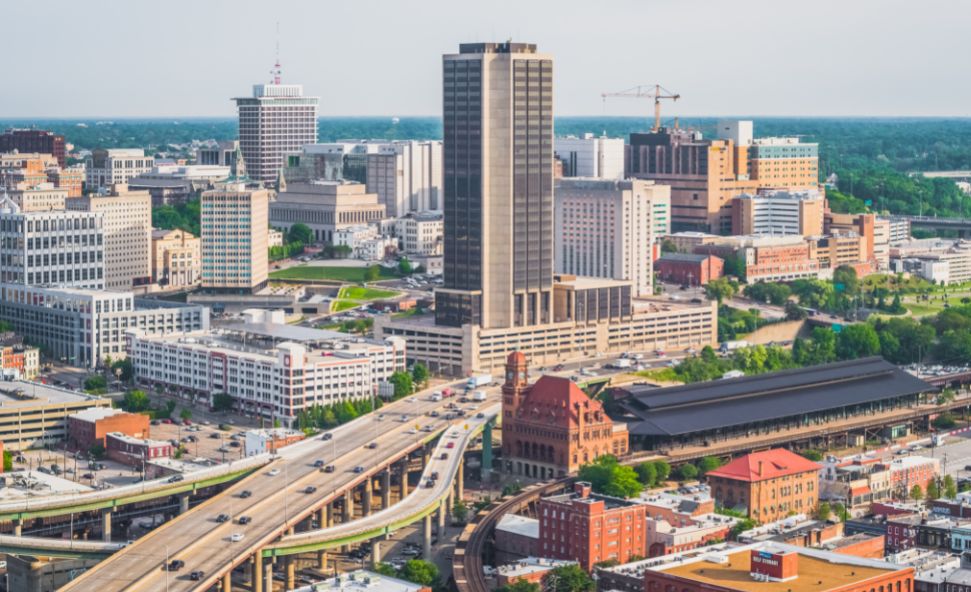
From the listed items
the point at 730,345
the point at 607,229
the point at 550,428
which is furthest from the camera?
the point at 607,229

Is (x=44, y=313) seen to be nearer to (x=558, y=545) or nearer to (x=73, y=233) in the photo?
(x=73, y=233)

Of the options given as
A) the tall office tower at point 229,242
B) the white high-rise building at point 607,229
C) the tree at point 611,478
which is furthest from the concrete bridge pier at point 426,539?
the white high-rise building at point 607,229

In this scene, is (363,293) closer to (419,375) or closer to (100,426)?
(419,375)

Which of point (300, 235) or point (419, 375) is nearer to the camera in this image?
point (419, 375)

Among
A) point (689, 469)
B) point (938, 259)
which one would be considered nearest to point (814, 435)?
point (689, 469)

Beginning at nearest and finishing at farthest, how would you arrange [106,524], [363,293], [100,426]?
[106,524] → [100,426] → [363,293]

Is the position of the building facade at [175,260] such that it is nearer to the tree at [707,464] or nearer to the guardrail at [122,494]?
the tree at [707,464]

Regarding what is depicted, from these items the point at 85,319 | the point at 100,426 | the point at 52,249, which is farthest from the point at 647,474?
the point at 52,249
